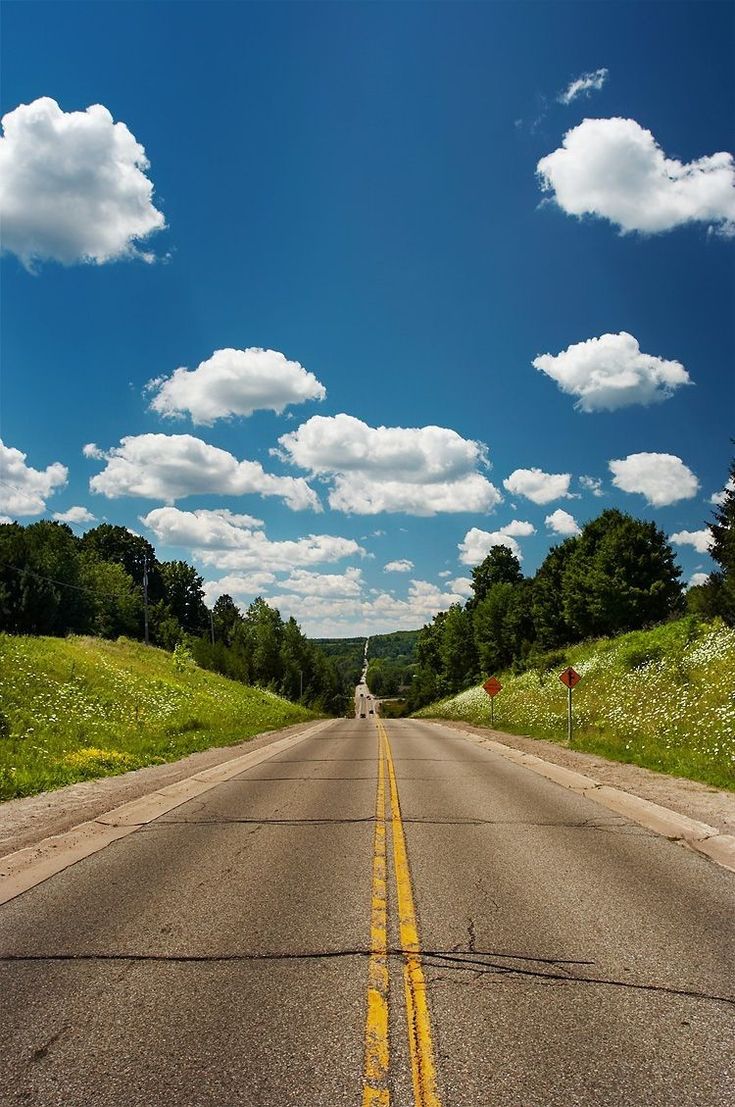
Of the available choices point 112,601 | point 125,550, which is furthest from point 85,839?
point 125,550

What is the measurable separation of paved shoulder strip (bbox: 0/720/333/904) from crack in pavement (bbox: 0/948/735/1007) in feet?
5.76

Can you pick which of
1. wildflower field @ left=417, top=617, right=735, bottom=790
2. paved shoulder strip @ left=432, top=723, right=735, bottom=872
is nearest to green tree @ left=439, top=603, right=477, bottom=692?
wildflower field @ left=417, top=617, right=735, bottom=790

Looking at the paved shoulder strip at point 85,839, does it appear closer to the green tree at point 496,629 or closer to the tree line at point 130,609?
the tree line at point 130,609

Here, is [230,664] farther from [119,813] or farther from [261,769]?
[119,813]

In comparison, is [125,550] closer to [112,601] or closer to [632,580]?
[112,601]

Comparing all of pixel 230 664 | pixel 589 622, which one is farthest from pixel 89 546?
pixel 589 622

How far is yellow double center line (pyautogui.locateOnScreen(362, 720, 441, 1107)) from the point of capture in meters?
3.17

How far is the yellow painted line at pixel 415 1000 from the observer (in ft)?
10.4

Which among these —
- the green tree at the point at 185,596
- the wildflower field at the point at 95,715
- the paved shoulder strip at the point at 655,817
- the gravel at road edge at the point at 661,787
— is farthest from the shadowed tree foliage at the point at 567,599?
the green tree at the point at 185,596

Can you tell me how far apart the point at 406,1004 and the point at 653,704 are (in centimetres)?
1941

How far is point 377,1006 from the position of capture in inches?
155

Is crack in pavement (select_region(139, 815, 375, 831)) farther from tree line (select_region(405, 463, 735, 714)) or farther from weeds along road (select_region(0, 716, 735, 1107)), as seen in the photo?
tree line (select_region(405, 463, 735, 714))

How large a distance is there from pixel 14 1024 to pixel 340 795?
26.8ft

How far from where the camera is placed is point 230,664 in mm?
65438
